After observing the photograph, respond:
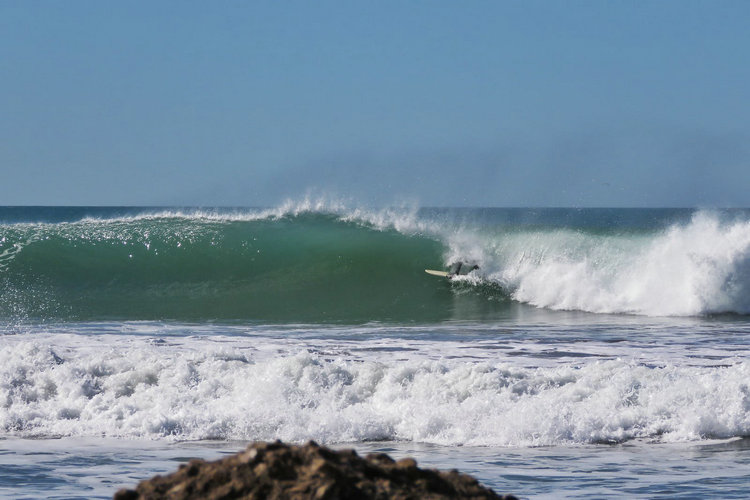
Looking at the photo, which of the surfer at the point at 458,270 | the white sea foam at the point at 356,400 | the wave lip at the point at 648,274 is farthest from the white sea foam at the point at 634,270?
the white sea foam at the point at 356,400

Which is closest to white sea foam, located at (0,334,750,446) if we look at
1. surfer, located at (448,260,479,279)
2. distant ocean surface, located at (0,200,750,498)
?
distant ocean surface, located at (0,200,750,498)

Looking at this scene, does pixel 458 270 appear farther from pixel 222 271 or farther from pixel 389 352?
pixel 389 352

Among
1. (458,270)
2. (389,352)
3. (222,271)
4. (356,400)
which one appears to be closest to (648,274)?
(458,270)

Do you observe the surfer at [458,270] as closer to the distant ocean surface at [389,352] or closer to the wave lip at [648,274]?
the distant ocean surface at [389,352]

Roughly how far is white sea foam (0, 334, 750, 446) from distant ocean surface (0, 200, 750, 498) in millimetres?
23

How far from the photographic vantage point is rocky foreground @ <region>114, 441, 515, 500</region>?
2527 millimetres

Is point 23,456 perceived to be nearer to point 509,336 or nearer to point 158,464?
point 158,464

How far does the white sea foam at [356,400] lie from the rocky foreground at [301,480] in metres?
4.56

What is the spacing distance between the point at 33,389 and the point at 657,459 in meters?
5.60

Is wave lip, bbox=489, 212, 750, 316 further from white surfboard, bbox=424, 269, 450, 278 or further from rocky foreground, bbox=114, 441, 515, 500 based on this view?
rocky foreground, bbox=114, 441, 515, 500

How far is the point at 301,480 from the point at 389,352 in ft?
27.8

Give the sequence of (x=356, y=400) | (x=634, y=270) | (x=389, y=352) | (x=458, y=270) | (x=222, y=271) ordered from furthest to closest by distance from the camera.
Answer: (x=222, y=271)
(x=458, y=270)
(x=634, y=270)
(x=389, y=352)
(x=356, y=400)

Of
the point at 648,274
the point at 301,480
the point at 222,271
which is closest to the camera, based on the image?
the point at 301,480

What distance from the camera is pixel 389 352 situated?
11.0m
